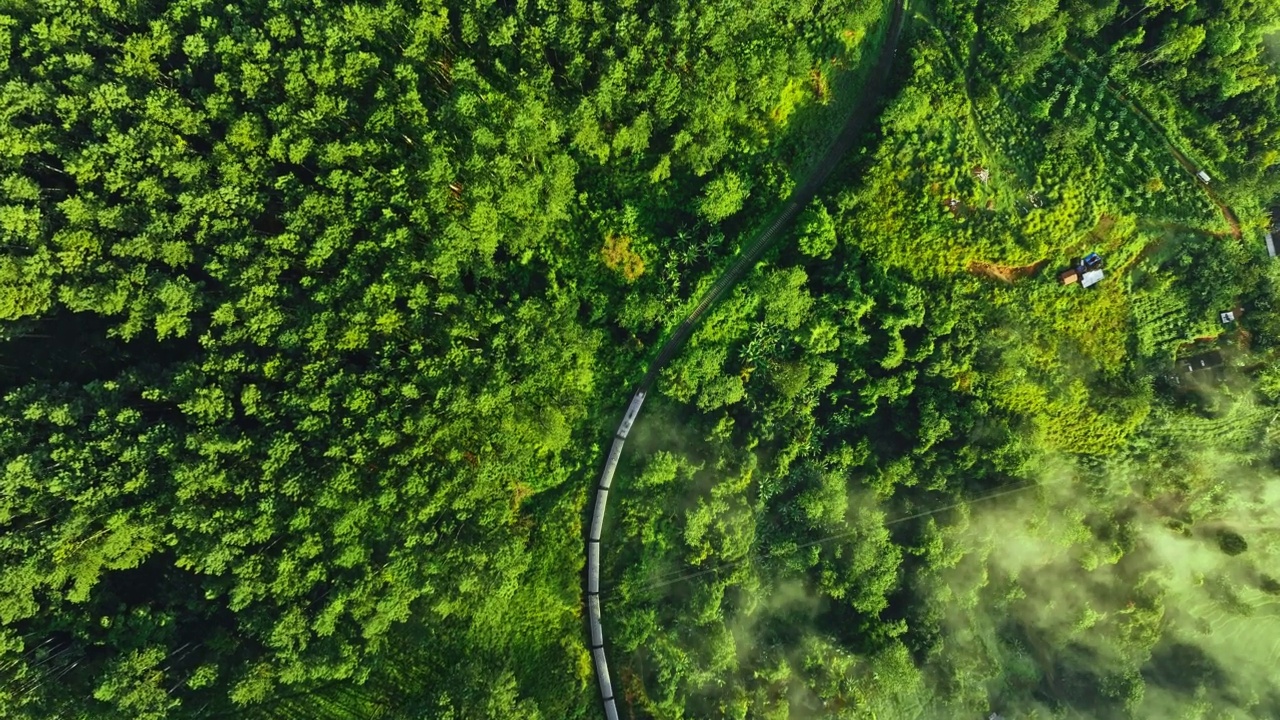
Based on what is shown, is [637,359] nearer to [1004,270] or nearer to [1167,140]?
[1004,270]

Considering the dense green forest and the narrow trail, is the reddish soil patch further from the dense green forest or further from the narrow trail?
the narrow trail

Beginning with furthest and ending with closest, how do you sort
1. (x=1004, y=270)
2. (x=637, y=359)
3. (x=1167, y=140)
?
(x=637, y=359) → (x=1004, y=270) → (x=1167, y=140)

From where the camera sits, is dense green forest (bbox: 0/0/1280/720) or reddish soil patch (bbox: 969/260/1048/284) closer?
dense green forest (bbox: 0/0/1280/720)

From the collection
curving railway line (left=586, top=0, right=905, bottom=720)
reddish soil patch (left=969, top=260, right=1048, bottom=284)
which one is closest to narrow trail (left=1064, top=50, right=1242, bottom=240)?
reddish soil patch (left=969, top=260, right=1048, bottom=284)

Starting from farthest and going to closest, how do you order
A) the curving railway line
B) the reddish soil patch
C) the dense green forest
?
1. the reddish soil patch
2. the curving railway line
3. the dense green forest

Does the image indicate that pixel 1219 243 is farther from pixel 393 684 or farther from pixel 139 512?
pixel 139 512

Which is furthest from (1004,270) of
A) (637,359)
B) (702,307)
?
(637,359)

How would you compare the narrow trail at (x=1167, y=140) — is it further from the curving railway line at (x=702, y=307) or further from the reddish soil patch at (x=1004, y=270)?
the curving railway line at (x=702, y=307)

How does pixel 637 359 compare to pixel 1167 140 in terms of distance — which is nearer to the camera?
pixel 1167 140

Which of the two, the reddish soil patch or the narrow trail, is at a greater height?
the narrow trail
